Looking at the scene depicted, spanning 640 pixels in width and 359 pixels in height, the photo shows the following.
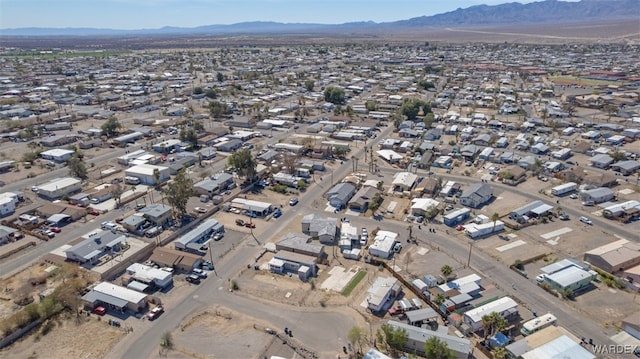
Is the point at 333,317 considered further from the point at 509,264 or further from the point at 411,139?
the point at 411,139

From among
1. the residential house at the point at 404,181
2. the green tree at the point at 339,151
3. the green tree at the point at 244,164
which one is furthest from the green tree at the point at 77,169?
the residential house at the point at 404,181

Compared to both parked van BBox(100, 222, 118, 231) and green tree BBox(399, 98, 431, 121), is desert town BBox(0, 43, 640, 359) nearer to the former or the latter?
parked van BBox(100, 222, 118, 231)

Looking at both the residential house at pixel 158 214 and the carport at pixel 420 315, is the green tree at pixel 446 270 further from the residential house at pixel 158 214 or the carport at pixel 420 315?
the residential house at pixel 158 214

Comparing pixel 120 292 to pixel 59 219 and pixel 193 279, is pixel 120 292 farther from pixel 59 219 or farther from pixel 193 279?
pixel 59 219

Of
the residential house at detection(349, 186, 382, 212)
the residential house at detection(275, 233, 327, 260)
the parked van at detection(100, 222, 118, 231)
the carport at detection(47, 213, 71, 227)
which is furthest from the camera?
the residential house at detection(349, 186, 382, 212)

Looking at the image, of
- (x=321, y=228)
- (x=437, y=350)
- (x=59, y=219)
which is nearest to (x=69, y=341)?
(x=59, y=219)

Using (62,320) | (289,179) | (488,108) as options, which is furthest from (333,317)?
(488,108)

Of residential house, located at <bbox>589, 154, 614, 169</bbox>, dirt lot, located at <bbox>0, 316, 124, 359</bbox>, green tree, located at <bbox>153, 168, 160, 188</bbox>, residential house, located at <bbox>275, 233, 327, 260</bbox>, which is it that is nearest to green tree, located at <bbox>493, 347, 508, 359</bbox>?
residential house, located at <bbox>275, 233, 327, 260</bbox>
